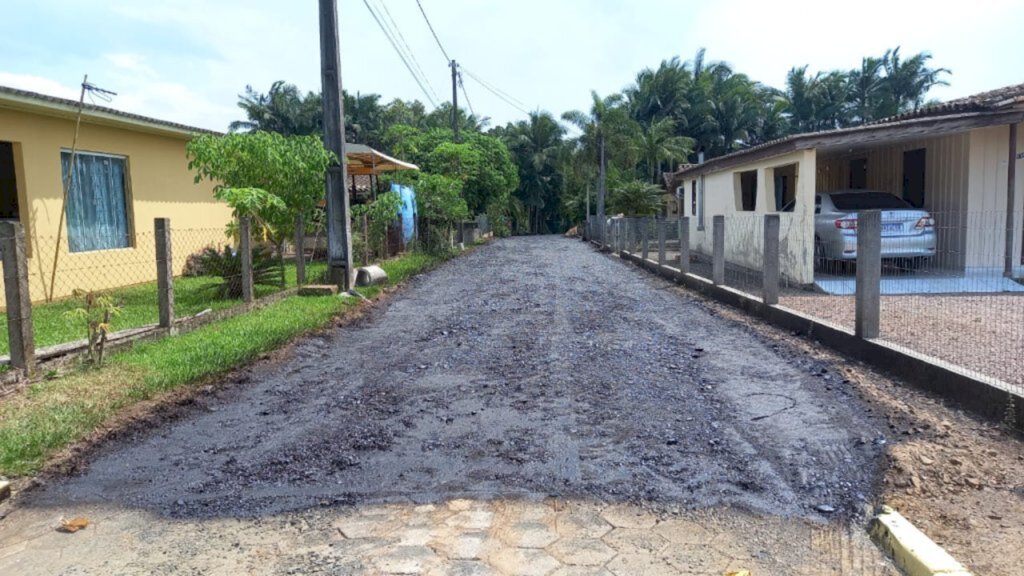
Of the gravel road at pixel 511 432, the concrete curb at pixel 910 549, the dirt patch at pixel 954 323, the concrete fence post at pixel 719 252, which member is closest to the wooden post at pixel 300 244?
the gravel road at pixel 511 432

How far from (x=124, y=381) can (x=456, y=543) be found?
394 cm

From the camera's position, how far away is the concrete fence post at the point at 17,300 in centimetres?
597

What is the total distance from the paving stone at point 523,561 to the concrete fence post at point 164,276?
19.5ft

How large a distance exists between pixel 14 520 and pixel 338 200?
30.6 feet

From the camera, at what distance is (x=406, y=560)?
3217mm

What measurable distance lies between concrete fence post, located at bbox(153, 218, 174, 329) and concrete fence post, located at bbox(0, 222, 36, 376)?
1.74 meters

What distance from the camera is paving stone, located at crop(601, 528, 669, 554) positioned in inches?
129

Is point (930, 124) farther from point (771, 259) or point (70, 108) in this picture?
point (70, 108)

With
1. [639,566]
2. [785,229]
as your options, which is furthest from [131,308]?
[785,229]

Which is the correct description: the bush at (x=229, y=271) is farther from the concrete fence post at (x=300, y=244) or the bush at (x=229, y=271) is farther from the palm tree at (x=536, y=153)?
the palm tree at (x=536, y=153)

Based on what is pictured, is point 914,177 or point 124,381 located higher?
point 914,177

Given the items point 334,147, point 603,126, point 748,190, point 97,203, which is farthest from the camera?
point 603,126

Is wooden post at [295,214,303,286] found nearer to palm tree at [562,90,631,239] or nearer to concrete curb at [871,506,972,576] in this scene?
concrete curb at [871,506,972,576]

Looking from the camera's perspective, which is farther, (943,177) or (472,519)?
(943,177)
